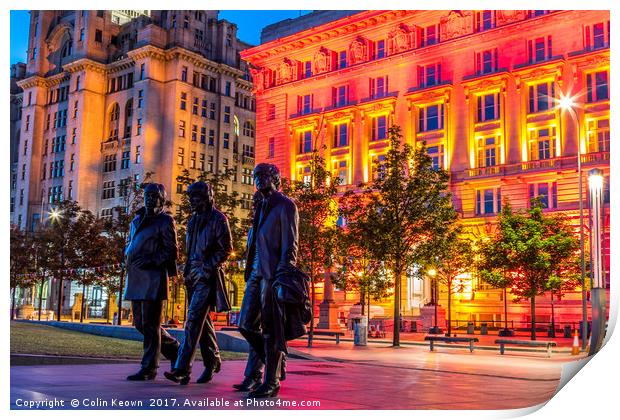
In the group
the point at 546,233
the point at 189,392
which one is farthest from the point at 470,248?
the point at 189,392

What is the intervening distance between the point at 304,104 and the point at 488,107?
14936 mm

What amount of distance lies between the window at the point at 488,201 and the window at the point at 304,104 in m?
15.8

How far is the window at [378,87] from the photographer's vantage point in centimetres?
5278

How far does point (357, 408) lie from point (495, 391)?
3.64 metres

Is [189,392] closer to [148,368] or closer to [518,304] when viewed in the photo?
[148,368]

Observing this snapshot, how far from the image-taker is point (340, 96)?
55438 millimetres

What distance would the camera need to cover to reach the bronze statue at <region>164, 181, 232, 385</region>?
9750 mm

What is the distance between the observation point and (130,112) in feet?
245

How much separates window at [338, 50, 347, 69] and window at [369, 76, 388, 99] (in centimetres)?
263

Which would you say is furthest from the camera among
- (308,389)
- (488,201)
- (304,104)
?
(304,104)

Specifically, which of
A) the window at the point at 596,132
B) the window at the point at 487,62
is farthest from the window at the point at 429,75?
the window at the point at 596,132

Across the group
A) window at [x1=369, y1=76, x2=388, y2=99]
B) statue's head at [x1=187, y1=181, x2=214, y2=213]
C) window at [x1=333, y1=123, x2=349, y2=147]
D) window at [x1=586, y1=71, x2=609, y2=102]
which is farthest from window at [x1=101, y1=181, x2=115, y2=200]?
statue's head at [x1=187, y1=181, x2=214, y2=213]

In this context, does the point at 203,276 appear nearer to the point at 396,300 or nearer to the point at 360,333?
the point at 360,333

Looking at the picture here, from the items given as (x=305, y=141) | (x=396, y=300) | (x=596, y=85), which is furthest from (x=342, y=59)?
(x=396, y=300)
